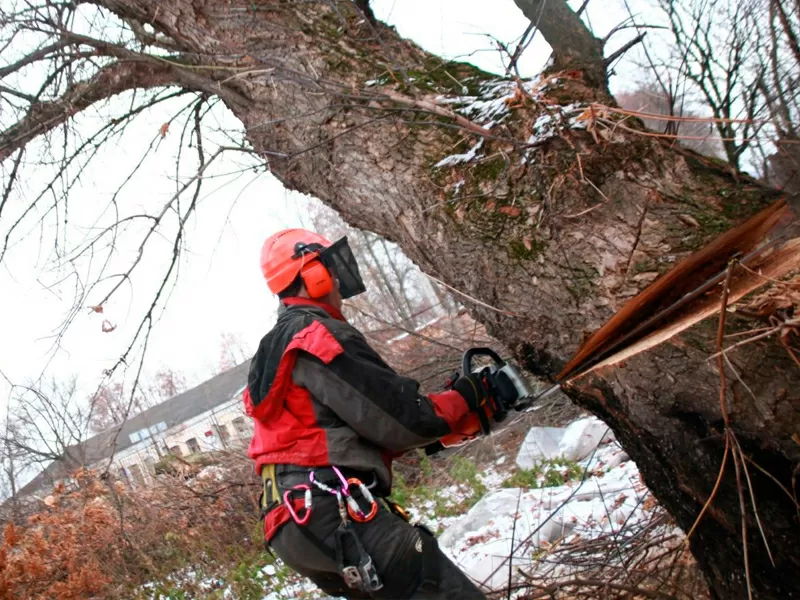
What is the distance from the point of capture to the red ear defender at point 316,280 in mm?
A: 2572

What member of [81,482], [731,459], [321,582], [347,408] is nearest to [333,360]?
[347,408]

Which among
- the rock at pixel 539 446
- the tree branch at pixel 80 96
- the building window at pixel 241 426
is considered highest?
the tree branch at pixel 80 96

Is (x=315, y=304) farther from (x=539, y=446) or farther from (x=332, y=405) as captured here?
(x=539, y=446)

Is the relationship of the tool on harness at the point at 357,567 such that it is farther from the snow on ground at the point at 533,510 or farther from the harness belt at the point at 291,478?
the snow on ground at the point at 533,510

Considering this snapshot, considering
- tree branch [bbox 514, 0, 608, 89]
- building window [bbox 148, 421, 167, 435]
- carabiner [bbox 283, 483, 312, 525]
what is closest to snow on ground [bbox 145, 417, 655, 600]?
carabiner [bbox 283, 483, 312, 525]

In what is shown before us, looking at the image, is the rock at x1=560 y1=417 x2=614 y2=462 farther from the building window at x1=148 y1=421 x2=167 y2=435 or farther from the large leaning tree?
the building window at x1=148 y1=421 x2=167 y2=435

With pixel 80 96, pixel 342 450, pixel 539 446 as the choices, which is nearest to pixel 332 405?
pixel 342 450

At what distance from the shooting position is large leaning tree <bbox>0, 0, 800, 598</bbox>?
5.76ft

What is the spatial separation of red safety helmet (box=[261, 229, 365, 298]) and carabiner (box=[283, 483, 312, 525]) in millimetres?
758

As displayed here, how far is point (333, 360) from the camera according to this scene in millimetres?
2250

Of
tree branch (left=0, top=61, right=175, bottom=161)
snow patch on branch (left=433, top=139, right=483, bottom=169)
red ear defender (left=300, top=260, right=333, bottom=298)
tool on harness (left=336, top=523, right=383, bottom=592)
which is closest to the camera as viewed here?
tool on harness (left=336, top=523, right=383, bottom=592)

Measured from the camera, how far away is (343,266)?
2.67 meters

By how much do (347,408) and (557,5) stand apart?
265cm

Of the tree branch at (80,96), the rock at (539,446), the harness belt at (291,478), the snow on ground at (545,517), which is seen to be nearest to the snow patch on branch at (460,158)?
the harness belt at (291,478)
